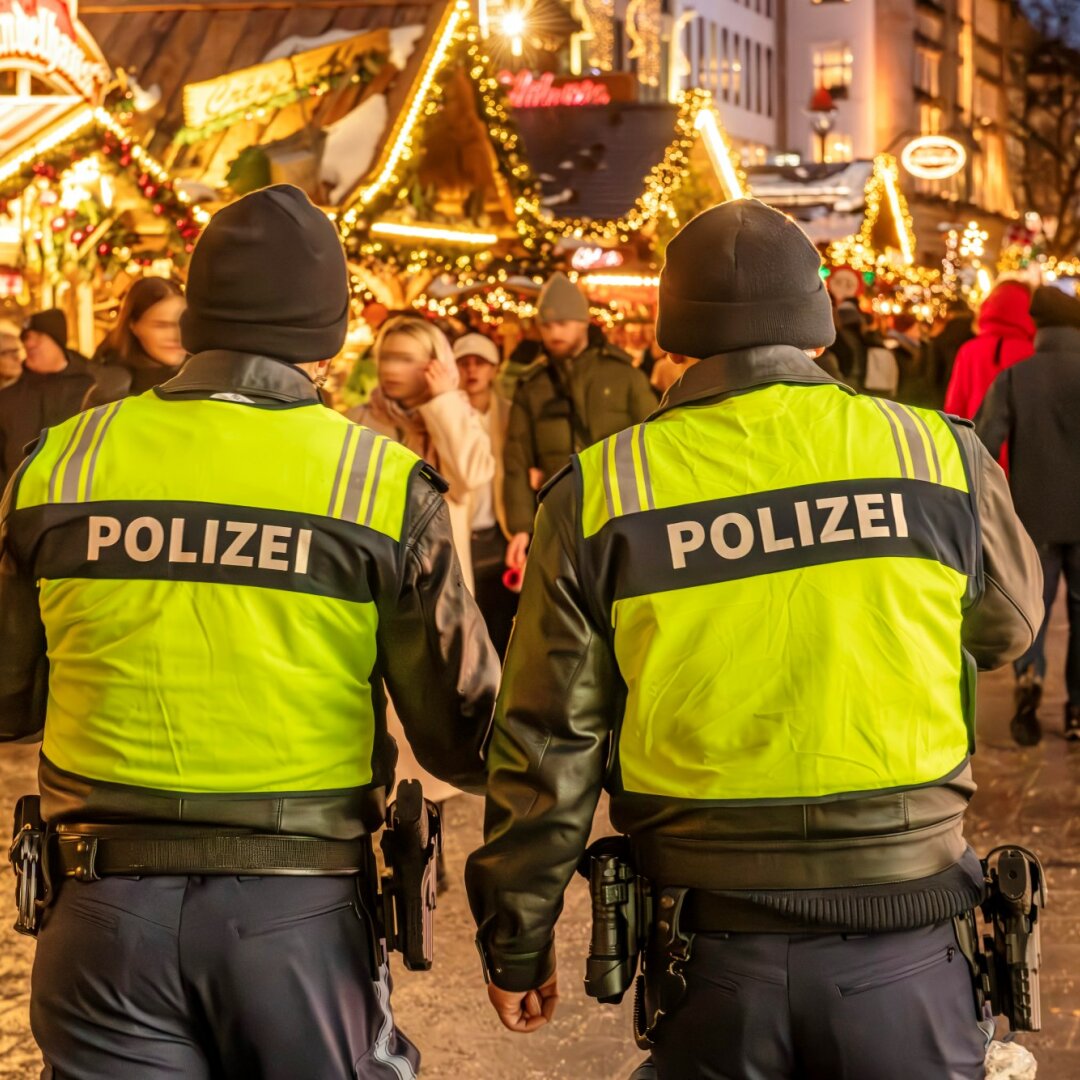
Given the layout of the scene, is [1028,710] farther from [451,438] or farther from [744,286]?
[744,286]

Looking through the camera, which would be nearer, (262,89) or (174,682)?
(174,682)

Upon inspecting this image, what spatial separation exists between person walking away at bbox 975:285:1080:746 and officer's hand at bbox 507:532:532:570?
228cm

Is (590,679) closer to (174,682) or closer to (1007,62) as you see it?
(174,682)

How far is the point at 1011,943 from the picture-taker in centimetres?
293

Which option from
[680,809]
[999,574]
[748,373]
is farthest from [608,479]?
[999,574]

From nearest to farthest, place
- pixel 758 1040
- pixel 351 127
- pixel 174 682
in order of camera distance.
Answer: pixel 758 1040
pixel 174 682
pixel 351 127

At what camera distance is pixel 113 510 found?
2.98 m

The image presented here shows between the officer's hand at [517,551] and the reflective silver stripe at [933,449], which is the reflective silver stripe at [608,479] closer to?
the reflective silver stripe at [933,449]

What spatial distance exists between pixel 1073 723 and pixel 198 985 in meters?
6.79

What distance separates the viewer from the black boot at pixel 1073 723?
8.84 meters

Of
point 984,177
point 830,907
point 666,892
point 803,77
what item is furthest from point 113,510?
point 984,177

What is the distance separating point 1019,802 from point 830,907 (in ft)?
16.9

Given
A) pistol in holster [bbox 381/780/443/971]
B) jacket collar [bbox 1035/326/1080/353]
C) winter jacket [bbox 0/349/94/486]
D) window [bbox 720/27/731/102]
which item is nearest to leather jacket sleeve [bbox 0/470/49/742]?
pistol in holster [bbox 381/780/443/971]

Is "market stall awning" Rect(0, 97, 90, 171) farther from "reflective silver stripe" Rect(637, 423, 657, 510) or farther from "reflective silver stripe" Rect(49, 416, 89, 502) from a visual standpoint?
"reflective silver stripe" Rect(637, 423, 657, 510)
